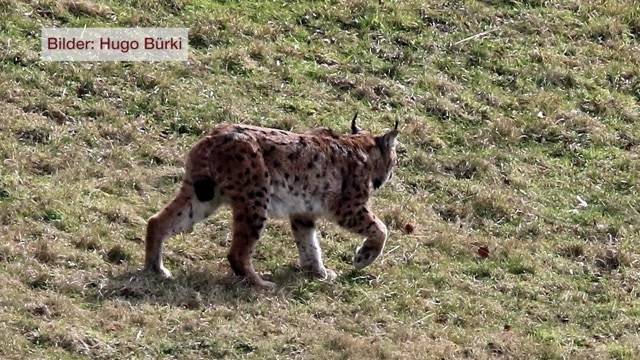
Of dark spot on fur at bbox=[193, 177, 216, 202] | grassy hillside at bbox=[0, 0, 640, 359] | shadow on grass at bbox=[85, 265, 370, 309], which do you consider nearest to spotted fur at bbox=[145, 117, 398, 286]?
dark spot on fur at bbox=[193, 177, 216, 202]

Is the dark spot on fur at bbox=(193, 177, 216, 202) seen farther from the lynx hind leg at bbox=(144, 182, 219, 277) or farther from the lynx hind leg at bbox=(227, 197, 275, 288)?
the lynx hind leg at bbox=(227, 197, 275, 288)

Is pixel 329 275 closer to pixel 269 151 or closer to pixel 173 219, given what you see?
pixel 269 151

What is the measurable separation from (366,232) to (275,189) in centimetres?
92

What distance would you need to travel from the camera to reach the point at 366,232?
11.6 m

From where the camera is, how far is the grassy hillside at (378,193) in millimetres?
10188

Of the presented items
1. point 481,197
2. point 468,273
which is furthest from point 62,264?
point 481,197

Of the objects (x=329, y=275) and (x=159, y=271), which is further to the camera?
(x=329, y=275)

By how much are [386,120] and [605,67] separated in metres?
3.20

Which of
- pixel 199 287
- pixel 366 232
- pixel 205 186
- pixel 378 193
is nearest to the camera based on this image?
pixel 199 287

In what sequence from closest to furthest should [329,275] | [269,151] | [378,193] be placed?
[269,151]
[329,275]
[378,193]

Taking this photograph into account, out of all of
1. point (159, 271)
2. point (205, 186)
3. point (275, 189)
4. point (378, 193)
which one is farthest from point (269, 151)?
point (378, 193)

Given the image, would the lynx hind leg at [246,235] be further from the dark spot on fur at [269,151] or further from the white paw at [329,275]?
the white paw at [329,275]

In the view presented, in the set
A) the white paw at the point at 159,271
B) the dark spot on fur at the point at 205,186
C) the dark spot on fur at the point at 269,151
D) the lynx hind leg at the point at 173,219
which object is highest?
the dark spot on fur at the point at 269,151

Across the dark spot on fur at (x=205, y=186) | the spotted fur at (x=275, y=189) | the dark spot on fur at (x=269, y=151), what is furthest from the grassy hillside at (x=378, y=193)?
the dark spot on fur at (x=269, y=151)
